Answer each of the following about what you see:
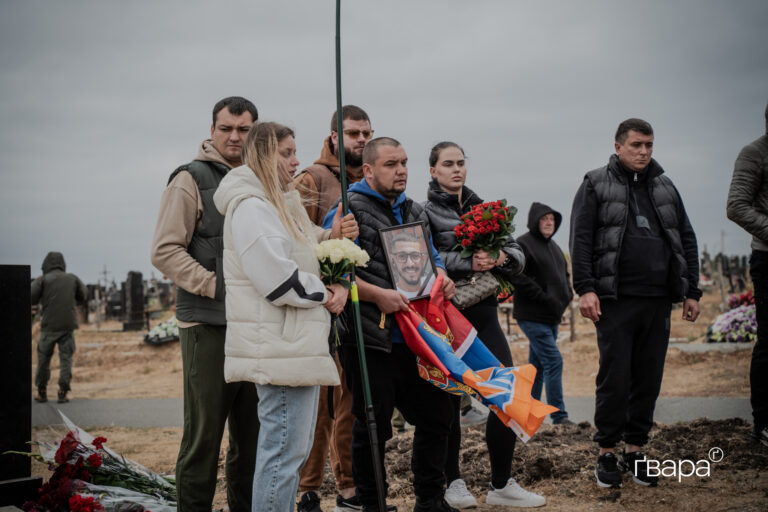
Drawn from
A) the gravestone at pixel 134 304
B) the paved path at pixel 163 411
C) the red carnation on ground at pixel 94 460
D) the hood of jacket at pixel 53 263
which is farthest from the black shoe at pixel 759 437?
the gravestone at pixel 134 304

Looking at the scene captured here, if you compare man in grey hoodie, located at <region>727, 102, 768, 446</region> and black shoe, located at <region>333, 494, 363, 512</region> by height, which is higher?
man in grey hoodie, located at <region>727, 102, 768, 446</region>

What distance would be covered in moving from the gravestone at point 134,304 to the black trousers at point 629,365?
21.1 meters

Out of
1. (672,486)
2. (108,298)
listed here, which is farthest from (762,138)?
(108,298)

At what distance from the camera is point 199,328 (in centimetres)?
343

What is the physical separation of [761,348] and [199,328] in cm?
413

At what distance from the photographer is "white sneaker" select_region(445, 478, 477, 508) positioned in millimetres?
4117

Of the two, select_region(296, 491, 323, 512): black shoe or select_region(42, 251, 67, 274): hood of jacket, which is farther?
select_region(42, 251, 67, 274): hood of jacket

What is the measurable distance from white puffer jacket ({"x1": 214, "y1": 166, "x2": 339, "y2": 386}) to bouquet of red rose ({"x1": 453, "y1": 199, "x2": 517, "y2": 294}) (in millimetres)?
1357

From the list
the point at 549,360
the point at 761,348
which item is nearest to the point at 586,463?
the point at 761,348

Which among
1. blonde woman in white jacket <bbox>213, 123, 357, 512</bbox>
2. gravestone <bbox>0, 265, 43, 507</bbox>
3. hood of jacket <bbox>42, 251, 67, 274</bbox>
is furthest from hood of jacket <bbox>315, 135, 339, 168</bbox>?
hood of jacket <bbox>42, 251, 67, 274</bbox>

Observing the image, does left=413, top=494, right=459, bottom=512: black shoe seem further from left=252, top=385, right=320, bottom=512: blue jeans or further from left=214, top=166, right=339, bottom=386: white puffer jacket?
left=214, top=166, right=339, bottom=386: white puffer jacket

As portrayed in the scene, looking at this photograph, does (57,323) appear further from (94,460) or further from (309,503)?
(309,503)

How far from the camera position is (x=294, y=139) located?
3.18 meters

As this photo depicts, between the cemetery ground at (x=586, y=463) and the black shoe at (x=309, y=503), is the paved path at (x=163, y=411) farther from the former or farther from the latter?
the black shoe at (x=309, y=503)
